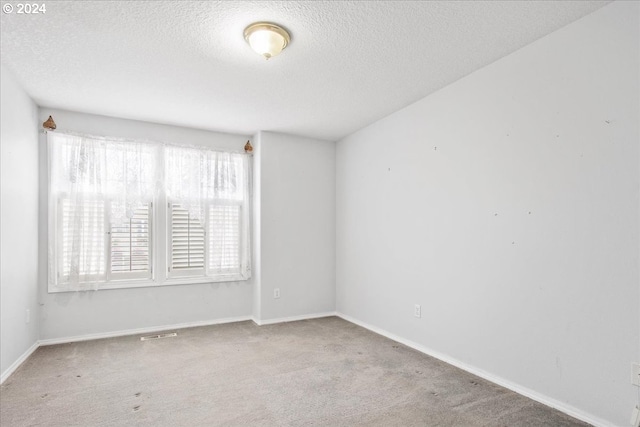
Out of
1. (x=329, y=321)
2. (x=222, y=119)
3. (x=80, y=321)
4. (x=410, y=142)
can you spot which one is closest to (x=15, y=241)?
(x=80, y=321)

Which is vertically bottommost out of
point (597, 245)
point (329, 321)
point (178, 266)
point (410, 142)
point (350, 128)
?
point (329, 321)

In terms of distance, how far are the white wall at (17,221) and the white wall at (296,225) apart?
2358 millimetres

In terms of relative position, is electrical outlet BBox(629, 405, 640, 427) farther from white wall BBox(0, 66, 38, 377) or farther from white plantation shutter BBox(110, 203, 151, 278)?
white plantation shutter BBox(110, 203, 151, 278)

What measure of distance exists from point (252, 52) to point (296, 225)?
260 centimetres

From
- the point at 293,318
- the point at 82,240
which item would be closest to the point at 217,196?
the point at 82,240

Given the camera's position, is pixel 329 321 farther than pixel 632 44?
Yes

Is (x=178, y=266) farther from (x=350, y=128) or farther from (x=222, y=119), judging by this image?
(x=350, y=128)

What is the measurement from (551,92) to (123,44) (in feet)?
9.88

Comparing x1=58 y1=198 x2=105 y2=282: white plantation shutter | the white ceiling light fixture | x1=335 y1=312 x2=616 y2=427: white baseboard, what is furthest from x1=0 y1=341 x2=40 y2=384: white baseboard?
x1=335 y1=312 x2=616 y2=427: white baseboard

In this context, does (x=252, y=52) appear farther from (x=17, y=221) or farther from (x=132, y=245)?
(x=132, y=245)

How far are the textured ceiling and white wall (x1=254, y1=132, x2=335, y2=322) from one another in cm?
98

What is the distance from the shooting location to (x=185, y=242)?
443 centimetres

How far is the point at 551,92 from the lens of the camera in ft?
7.95

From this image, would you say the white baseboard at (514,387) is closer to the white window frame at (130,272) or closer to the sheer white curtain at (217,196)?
the sheer white curtain at (217,196)
